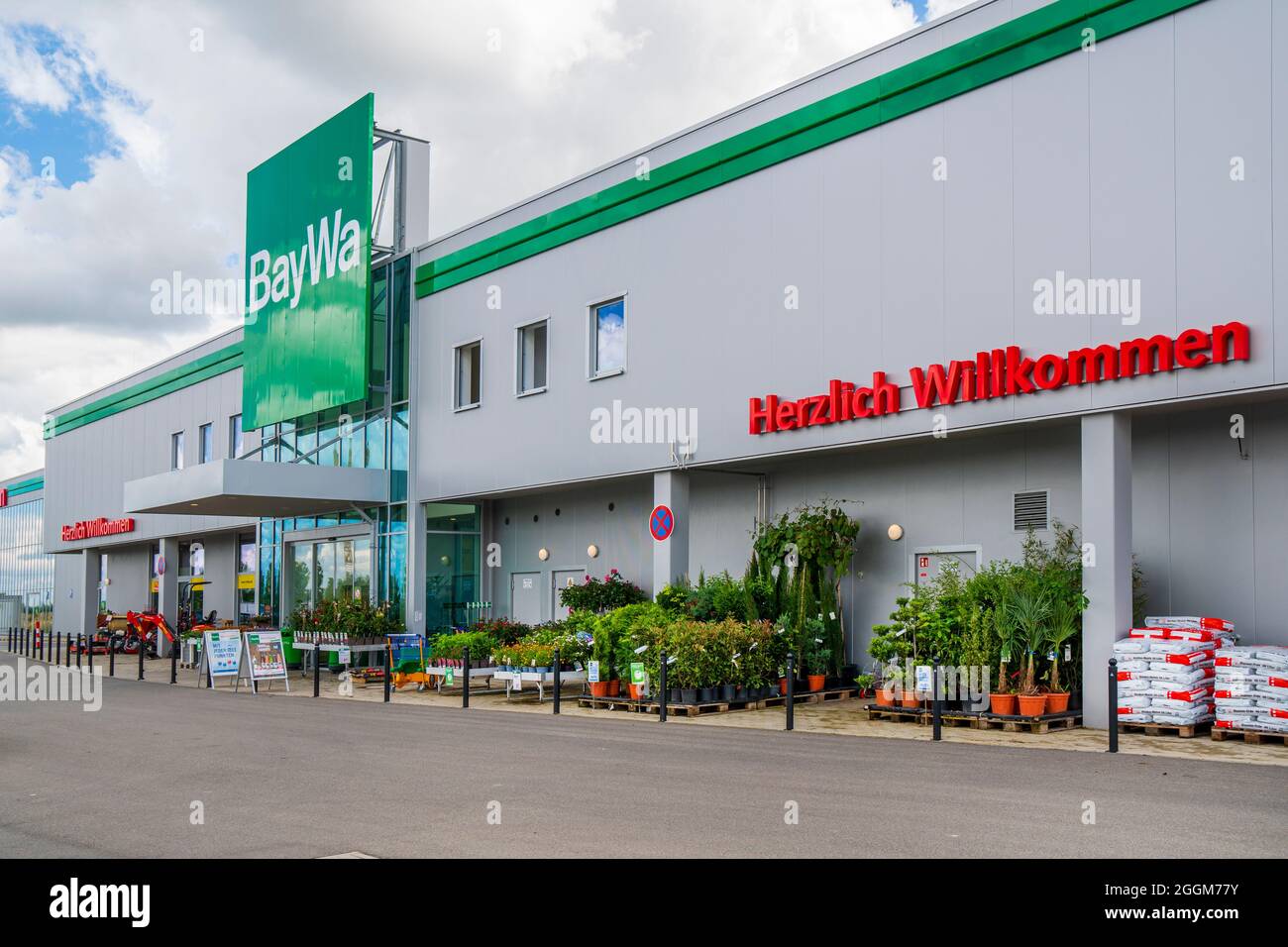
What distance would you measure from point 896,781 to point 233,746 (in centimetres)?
775

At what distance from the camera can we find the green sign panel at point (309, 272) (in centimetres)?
2753

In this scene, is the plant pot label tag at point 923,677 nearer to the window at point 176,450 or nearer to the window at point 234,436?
the window at point 234,436

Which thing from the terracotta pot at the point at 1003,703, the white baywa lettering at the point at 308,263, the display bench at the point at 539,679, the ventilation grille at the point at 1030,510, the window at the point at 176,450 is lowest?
the display bench at the point at 539,679

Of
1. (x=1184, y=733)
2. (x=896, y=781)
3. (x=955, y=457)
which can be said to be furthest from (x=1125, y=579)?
(x=896, y=781)

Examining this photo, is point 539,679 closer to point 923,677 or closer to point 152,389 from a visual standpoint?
point 923,677

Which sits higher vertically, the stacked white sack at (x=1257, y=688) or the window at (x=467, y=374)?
the window at (x=467, y=374)

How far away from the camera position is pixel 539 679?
66.1 ft

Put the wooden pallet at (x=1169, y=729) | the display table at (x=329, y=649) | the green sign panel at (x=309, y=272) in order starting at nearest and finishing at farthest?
the wooden pallet at (x=1169, y=729) → the display table at (x=329, y=649) → the green sign panel at (x=309, y=272)

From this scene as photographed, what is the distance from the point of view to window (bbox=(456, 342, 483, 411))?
26.8m

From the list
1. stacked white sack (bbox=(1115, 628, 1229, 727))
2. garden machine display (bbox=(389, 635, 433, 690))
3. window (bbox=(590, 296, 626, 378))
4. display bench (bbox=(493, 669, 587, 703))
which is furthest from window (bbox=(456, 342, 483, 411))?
stacked white sack (bbox=(1115, 628, 1229, 727))

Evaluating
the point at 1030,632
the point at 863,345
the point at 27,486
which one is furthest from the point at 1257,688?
the point at 27,486

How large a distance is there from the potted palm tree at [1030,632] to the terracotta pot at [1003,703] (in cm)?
13

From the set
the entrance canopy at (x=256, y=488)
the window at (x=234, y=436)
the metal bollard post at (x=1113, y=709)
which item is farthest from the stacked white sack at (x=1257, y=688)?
the window at (x=234, y=436)

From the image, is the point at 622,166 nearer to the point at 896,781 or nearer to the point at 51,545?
the point at 896,781
